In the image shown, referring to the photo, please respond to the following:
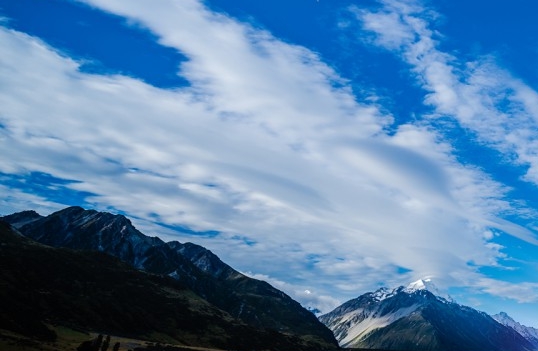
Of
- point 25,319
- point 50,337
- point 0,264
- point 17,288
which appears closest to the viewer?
point 50,337

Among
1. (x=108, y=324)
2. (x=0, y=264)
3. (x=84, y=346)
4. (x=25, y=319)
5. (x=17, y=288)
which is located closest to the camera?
(x=84, y=346)

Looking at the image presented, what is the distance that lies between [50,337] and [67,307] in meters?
79.0

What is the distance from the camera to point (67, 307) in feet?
587

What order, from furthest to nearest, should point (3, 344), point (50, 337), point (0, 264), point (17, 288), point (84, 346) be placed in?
point (0, 264)
point (17, 288)
point (50, 337)
point (84, 346)
point (3, 344)

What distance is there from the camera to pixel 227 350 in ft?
637

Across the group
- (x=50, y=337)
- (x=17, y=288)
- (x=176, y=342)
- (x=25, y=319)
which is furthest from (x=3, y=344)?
(x=176, y=342)

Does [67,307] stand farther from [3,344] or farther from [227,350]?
[3,344]

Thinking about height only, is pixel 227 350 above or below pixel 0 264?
below

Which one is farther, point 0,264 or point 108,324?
point 0,264

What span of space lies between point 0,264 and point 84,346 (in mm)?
137616

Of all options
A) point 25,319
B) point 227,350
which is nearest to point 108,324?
point 227,350

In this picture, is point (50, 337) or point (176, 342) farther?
point (176, 342)

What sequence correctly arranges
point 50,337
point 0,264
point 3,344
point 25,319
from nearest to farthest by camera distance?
1. point 3,344
2. point 50,337
3. point 25,319
4. point 0,264

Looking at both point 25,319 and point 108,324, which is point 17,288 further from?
point 25,319
